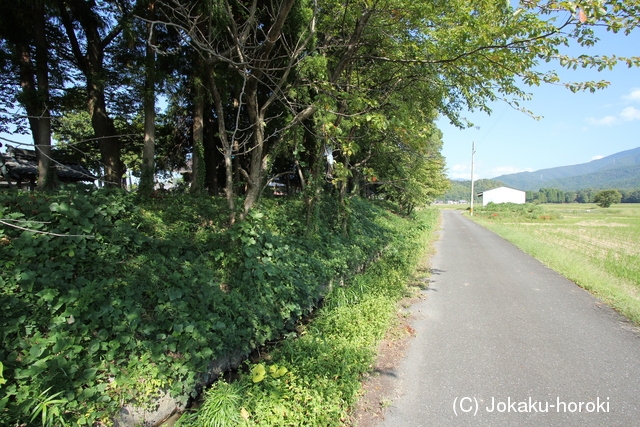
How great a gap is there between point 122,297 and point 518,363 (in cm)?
486

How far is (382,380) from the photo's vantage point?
367 centimetres

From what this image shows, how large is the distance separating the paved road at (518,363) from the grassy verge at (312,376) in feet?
1.74

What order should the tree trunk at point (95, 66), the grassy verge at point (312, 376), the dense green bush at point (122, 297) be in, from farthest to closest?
the tree trunk at point (95, 66)
the grassy verge at point (312, 376)
the dense green bush at point (122, 297)

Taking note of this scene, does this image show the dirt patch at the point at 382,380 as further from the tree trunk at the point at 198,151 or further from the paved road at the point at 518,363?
the tree trunk at the point at 198,151

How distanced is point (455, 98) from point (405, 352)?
8.60 m

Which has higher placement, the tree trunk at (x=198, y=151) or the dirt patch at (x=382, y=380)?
the tree trunk at (x=198, y=151)

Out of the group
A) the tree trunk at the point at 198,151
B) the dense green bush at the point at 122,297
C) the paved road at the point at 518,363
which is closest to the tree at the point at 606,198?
the paved road at the point at 518,363

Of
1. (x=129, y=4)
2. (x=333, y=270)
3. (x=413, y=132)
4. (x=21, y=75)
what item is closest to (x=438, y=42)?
(x=413, y=132)

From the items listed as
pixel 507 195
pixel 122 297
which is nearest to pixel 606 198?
pixel 507 195

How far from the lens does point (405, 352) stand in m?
4.28

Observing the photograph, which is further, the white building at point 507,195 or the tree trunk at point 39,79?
the white building at point 507,195

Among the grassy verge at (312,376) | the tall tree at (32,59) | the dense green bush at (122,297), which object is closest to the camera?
the dense green bush at (122,297)

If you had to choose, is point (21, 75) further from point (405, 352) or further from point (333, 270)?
point (405, 352)

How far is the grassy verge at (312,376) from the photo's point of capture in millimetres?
3016
